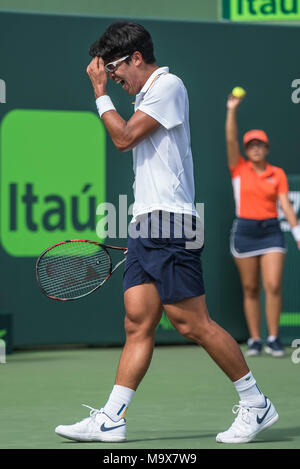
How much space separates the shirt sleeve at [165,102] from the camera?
406 cm

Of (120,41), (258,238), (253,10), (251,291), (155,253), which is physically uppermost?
(253,10)

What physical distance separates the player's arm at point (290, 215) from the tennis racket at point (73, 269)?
2.96 meters

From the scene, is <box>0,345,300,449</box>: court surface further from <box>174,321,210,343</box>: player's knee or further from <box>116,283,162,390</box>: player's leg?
<box>174,321,210,343</box>: player's knee

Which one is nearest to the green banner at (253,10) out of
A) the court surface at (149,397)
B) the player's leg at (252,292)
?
the player's leg at (252,292)

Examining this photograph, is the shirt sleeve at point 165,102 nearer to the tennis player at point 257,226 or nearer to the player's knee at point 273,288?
the tennis player at point 257,226

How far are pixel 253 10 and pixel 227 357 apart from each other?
476 centimetres

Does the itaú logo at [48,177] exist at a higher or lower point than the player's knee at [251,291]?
higher

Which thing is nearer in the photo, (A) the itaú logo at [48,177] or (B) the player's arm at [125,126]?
(B) the player's arm at [125,126]

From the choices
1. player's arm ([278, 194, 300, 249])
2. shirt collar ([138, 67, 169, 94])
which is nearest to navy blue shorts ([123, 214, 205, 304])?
shirt collar ([138, 67, 169, 94])

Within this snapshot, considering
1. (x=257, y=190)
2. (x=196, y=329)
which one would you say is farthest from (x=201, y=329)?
(x=257, y=190)

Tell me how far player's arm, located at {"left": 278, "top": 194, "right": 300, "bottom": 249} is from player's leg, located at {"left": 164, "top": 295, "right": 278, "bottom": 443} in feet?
10.3

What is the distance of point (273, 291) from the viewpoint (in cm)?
735

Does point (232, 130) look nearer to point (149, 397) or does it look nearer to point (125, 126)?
point (149, 397)
